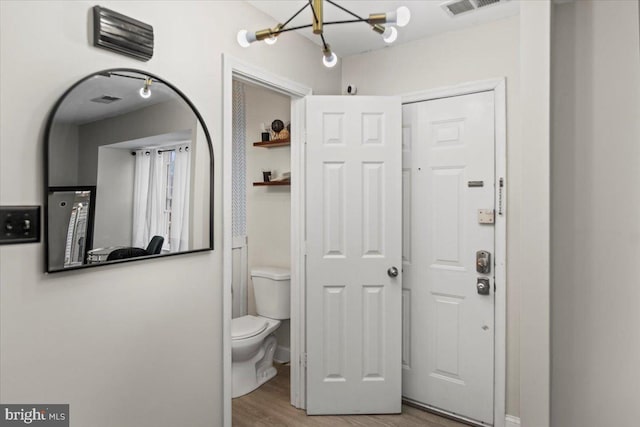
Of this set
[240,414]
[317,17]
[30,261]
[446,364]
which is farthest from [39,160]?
[446,364]

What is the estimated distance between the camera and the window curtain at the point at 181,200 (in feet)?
5.93

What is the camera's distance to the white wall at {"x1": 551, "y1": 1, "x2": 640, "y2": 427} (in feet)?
5.07

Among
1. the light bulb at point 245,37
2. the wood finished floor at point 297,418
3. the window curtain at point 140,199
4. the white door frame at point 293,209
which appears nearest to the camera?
the light bulb at point 245,37

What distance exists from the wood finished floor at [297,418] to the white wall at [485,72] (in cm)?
55

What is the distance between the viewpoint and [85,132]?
1.49m

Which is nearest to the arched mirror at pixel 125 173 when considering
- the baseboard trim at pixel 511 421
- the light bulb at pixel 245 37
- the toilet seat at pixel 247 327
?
the light bulb at pixel 245 37

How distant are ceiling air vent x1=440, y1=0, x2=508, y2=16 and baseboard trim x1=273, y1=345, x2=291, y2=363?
2787 mm

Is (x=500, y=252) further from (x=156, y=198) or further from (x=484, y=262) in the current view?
(x=156, y=198)

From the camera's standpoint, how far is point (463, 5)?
2.14 m

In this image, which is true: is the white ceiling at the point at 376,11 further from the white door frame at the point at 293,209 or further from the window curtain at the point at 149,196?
the window curtain at the point at 149,196

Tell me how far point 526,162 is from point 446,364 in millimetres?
1484

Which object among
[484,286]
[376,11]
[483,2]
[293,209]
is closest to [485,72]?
[483,2]

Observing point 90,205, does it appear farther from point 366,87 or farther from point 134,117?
point 366,87

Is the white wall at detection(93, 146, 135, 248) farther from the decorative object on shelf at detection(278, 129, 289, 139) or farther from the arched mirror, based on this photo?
the decorative object on shelf at detection(278, 129, 289, 139)
